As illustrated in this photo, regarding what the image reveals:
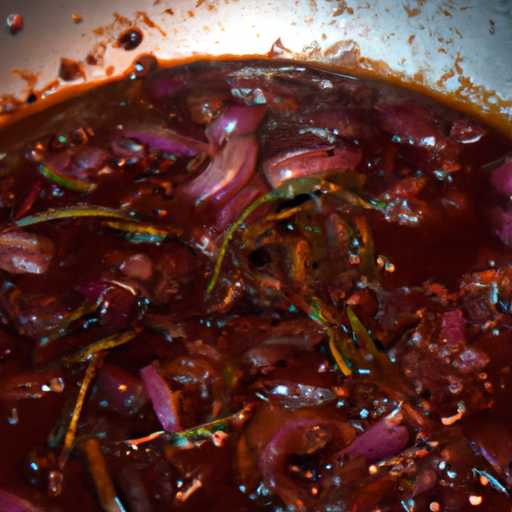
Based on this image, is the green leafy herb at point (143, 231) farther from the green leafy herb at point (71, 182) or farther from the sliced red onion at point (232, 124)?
the sliced red onion at point (232, 124)

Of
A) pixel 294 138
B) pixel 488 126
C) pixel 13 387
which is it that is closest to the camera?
pixel 13 387

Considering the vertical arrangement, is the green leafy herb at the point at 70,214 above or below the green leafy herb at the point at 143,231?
above

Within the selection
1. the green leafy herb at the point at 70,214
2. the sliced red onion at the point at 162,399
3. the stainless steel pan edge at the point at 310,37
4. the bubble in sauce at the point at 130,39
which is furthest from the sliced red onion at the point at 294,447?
the bubble in sauce at the point at 130,39

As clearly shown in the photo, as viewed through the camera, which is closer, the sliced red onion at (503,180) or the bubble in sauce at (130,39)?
the sliced red onion at (503,180)

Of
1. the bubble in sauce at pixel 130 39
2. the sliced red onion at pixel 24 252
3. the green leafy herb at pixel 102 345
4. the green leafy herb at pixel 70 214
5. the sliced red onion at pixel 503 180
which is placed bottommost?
the green leafy herb at pixel 102 345

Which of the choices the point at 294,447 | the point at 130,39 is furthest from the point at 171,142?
the point at 294,447

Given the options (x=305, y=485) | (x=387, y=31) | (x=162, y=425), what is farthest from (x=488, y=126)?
(x=162, y=425)

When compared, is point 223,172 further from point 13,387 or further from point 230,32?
point 13,387
